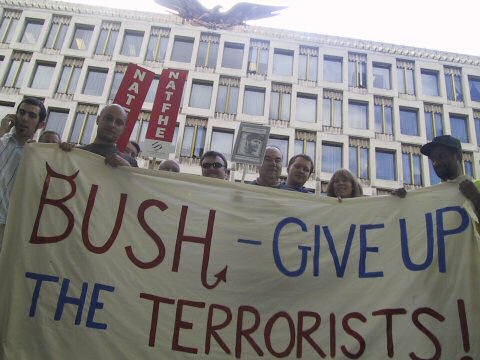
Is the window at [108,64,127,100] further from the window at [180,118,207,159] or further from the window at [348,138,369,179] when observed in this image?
the window at [348,138,369,179]

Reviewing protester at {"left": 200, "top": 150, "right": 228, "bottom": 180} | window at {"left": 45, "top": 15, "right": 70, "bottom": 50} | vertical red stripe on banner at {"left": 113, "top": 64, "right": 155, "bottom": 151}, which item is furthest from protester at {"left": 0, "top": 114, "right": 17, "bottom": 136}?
window at {"left": 45, "top": 15, "right": 70, "bottom": 50}

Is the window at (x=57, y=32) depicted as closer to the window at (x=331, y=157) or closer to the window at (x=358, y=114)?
the window at (x=331, y=157)

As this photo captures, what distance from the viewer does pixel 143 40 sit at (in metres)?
22.3

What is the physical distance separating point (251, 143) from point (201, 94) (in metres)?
17.8

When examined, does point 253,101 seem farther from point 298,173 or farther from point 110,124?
point 110,124

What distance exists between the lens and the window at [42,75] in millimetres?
21109

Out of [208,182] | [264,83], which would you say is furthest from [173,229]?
[264,83]

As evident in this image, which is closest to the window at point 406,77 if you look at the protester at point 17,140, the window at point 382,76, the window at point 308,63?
the window at point 382,76

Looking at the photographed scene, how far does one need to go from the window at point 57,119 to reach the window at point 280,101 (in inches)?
450

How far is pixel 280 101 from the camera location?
21.8m

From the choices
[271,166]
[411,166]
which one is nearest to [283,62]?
[411,166]

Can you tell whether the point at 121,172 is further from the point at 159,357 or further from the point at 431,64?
the point at 431,64

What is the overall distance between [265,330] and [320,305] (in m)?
0.45

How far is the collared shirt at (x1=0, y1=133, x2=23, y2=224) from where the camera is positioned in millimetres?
2971
